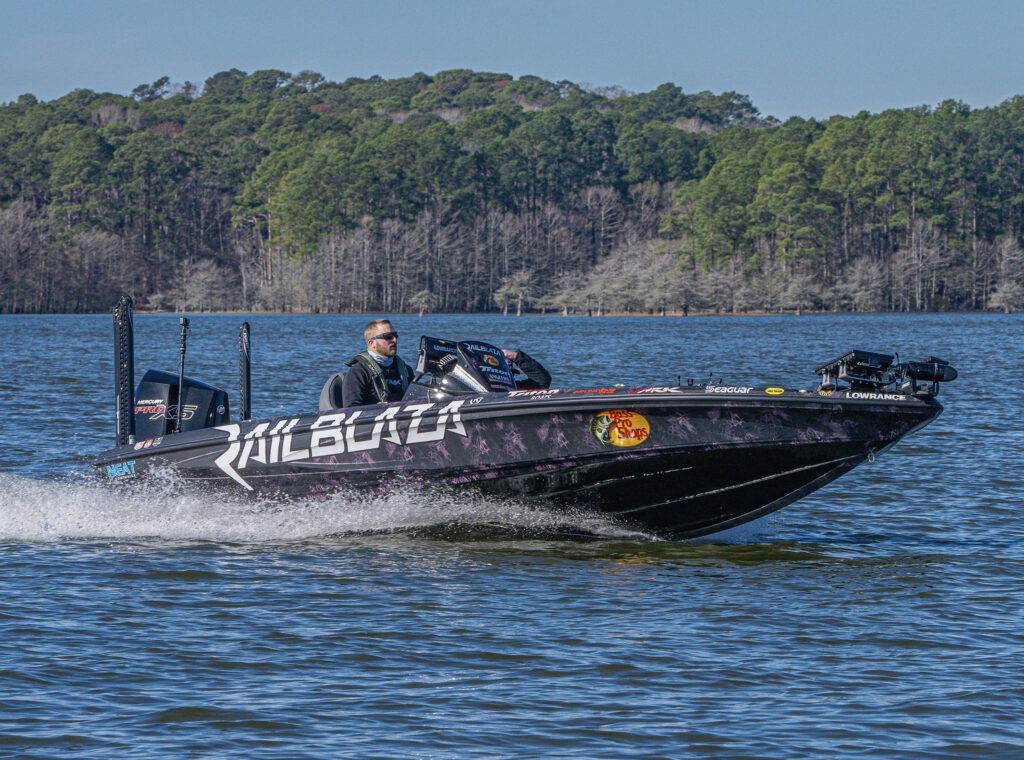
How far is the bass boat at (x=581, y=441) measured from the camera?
10000 mm

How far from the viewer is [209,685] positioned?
7520 mm

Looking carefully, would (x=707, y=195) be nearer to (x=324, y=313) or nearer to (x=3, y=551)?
(x=324, y=313)

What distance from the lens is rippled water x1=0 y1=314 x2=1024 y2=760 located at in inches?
270

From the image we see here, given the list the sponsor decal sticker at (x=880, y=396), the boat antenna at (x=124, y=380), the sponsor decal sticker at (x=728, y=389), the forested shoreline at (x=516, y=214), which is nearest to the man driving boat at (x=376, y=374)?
the boat antenna at (x=124, y=380)

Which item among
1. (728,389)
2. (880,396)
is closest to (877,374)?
(880,396)

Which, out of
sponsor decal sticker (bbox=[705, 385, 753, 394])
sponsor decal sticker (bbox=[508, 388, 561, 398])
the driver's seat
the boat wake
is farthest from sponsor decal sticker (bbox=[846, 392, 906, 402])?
the driver's seat

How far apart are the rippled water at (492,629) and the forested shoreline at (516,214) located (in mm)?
123678

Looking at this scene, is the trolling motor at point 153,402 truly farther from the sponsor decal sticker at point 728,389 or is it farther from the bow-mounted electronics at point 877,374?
the bow-mounted electronics at point 877,374

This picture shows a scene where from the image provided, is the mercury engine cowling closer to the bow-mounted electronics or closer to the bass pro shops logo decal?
the bass pro shops logo decal

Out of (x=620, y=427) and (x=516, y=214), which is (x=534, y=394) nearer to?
(x=620, y=427)

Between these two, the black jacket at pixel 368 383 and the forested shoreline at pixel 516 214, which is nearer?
the black jacket at pixel 368 383

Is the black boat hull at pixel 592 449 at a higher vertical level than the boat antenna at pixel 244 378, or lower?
lower

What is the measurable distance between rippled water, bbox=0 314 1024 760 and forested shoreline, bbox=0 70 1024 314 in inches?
4869

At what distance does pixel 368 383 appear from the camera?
11.1 meters
